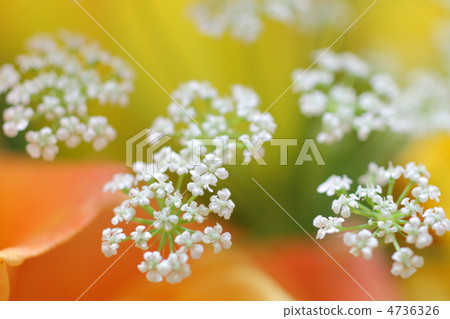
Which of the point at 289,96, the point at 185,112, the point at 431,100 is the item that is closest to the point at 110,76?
the point at 185,112

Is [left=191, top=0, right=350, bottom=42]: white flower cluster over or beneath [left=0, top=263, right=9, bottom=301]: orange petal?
over

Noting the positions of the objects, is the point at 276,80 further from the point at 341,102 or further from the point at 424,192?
the point at 424,192

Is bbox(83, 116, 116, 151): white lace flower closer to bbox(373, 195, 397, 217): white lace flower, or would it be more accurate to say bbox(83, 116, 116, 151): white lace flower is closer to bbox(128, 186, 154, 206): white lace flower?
bbox(128, 186, 154, 206): white lace flower

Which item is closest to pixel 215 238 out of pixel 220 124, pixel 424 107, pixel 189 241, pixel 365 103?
pixel 189 241

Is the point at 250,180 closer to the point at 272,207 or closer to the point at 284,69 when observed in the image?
the point at 272,207

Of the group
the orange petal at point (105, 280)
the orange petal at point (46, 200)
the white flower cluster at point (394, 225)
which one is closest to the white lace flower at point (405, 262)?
the white flower cluster at point (394, 225)

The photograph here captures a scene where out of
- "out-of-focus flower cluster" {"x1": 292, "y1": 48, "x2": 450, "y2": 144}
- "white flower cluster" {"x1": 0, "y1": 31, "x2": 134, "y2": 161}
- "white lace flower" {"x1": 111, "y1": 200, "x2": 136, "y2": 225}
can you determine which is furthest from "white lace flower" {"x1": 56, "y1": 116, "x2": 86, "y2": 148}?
"out-of-focus flower cluster" {"x1": 292, "y1": 48, "x2": 450, "y2": 144}
